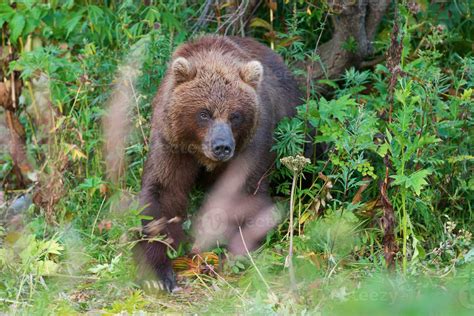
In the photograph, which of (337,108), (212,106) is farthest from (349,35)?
(212,106)

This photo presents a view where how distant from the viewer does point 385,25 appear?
820 centimetres

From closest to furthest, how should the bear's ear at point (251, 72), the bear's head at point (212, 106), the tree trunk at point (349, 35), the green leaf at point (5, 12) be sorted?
1. the bear's head at point (212, 106)
2. the bear's ear at point (251, 72)
3. the tree trunk at point (349, 35)
4. the green leaf at point (5, 12)

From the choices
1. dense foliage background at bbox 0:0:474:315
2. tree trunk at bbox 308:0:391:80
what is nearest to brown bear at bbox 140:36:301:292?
dense foliage background at bbox 0:0:474:315

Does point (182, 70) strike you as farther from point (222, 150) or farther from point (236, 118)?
point (222, 150)

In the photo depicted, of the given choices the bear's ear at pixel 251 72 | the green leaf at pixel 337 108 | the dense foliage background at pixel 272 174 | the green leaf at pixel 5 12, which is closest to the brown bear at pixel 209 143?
the bear's ear at pixel 251 72

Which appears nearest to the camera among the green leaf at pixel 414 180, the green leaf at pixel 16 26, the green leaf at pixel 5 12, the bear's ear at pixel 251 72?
the green leaf at pixel 414 180

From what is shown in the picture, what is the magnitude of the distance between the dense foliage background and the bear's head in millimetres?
471

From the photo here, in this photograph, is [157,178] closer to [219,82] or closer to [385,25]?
[219,82]

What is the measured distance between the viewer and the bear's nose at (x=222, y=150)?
591 centimetres

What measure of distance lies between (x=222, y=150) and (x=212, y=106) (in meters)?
0.34

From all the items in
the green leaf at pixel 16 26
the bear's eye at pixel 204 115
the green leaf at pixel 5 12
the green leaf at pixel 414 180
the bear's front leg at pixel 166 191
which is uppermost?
the green leaf at pixel 5 12

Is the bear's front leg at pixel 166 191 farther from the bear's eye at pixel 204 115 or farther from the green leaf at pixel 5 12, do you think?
the green leaf at pixel 5 12

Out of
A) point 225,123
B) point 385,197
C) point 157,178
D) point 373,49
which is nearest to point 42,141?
point 157,178

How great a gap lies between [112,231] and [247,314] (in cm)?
149
